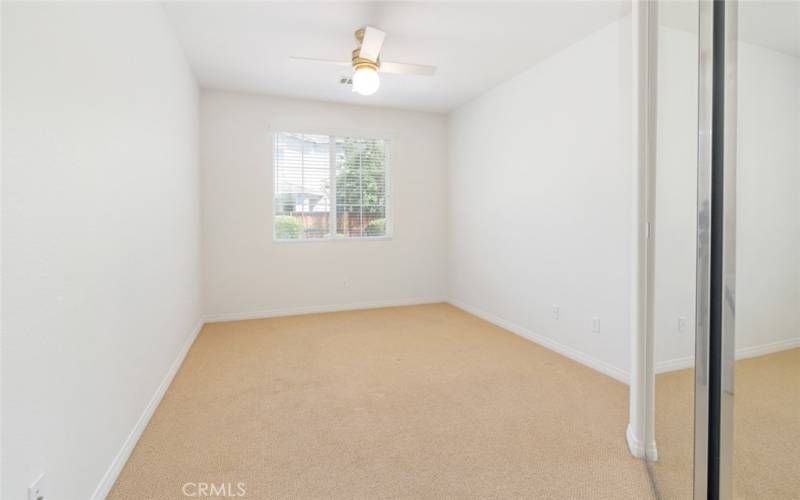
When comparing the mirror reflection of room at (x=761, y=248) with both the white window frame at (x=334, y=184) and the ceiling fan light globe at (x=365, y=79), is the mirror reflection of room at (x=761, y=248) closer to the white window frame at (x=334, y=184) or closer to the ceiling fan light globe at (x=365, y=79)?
the ceiling fan light globe at (x=365, y=79)

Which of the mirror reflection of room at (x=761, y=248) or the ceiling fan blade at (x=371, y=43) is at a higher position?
the ceiling fan blade at (x=371, y=43)

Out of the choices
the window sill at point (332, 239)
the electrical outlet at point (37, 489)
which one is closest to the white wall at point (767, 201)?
the electrical outlet at point (37, 489)

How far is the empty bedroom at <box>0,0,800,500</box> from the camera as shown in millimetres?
1062

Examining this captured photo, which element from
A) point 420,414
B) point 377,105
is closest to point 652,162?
point 420,414

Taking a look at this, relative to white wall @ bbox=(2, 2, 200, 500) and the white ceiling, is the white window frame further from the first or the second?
white wall @ bbox=(2, 2, 200, 500)

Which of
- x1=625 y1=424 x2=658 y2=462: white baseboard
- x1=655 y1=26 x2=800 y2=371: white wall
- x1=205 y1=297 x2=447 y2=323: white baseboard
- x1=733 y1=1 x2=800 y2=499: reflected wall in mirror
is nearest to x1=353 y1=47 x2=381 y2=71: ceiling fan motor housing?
x1=655 y1=26 x2=800 y2=371: white wall

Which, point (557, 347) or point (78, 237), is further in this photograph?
point (557, 347)

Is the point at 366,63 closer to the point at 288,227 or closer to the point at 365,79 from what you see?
the point at 365,79

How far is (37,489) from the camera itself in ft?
3.91

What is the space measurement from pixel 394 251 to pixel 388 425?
321 cm

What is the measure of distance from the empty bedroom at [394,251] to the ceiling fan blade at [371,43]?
3.2 inches

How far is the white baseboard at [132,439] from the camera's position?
1633 millimetres

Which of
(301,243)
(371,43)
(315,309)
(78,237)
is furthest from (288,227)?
(78,237)

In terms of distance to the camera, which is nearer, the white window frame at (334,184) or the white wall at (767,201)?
the white wall at (767,201)
